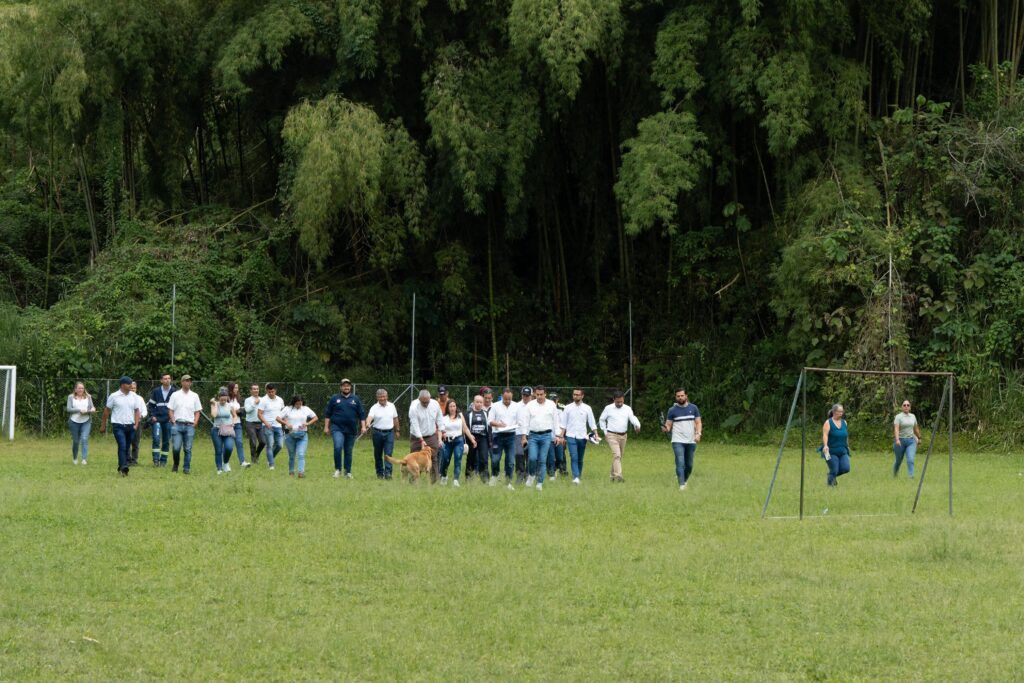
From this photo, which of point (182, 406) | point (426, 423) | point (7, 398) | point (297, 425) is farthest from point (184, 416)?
point (7, 398)

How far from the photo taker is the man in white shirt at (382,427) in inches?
787

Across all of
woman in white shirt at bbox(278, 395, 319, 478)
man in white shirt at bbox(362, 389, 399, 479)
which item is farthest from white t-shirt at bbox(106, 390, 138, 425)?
man in white shirt at bbox(362, 389, 399, 479)

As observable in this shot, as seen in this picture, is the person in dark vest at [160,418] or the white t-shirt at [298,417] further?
the person in dark vest at [160,418]

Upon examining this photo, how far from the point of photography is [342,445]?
20438 millimetres

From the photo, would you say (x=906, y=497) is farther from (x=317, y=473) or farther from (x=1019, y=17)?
(x=1019, y=17)

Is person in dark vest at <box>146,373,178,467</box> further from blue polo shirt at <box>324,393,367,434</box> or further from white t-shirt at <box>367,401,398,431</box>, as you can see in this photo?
white t-shirt at <box>367,401,398,431</box>

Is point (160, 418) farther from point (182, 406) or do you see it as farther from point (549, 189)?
point (549, 189)

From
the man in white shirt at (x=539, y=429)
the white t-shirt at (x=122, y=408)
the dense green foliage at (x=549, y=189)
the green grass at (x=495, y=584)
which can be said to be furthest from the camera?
the dense green foliage at (x=549, y=189)

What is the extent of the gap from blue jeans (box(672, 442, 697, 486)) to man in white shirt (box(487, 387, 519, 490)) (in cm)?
251

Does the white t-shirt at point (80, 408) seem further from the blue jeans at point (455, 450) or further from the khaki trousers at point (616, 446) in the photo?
the khaki trousers at point (616, 446)

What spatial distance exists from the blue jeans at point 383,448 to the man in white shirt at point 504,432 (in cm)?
159

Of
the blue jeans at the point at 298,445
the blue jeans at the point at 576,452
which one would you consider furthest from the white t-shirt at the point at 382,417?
the blue jeans at the point at 576,452

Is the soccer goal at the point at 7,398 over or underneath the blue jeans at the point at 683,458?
over

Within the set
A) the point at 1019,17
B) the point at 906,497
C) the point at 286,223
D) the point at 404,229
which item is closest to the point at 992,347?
the point at 1019,17
